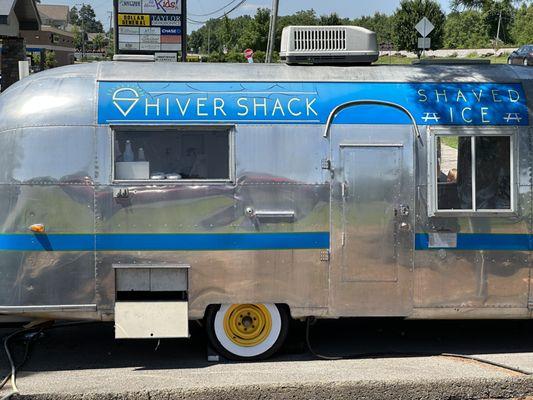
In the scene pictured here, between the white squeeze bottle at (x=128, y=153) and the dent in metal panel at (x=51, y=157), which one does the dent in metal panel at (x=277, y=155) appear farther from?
the dent in metal panel at (x=51, y=157)

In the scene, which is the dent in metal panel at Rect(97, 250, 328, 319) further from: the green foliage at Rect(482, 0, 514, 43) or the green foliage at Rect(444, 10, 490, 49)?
the green foliage at Rect(482, 0, 514, 43)

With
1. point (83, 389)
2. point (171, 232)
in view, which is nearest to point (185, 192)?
point (171, 232)

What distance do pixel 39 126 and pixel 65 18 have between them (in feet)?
421

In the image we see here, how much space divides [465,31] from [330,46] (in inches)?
3563

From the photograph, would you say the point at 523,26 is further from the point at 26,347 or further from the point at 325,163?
the point at 26,347

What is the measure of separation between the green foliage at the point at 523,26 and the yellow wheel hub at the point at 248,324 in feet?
208

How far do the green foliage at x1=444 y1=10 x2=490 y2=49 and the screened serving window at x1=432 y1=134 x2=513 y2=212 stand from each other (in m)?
81.6

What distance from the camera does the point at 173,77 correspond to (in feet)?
20.0

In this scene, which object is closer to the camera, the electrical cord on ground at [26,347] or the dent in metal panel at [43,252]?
the electrical cord on ground at [26,347]

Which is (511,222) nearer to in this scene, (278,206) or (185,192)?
(278,206)

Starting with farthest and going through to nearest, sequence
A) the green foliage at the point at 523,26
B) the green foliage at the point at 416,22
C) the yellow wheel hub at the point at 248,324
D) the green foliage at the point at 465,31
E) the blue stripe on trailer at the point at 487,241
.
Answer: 1. the green foliage at the point at 465,31
2. the green foliage at the point at 523,26
3. the green foliage at the point at 416,22
4. the yellow wheel hub at the point at 248,324
5. the blue stripe on trailer at the point at 487,241

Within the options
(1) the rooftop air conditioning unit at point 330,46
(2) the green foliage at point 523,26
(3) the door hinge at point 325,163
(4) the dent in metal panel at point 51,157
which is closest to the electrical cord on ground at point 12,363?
(4) the dent in metal panel at point 51,157

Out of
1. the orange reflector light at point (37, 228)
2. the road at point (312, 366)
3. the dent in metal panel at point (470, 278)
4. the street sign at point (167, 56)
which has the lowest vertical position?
the road at point (312, 366)

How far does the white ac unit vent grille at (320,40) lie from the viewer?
6547 mm
